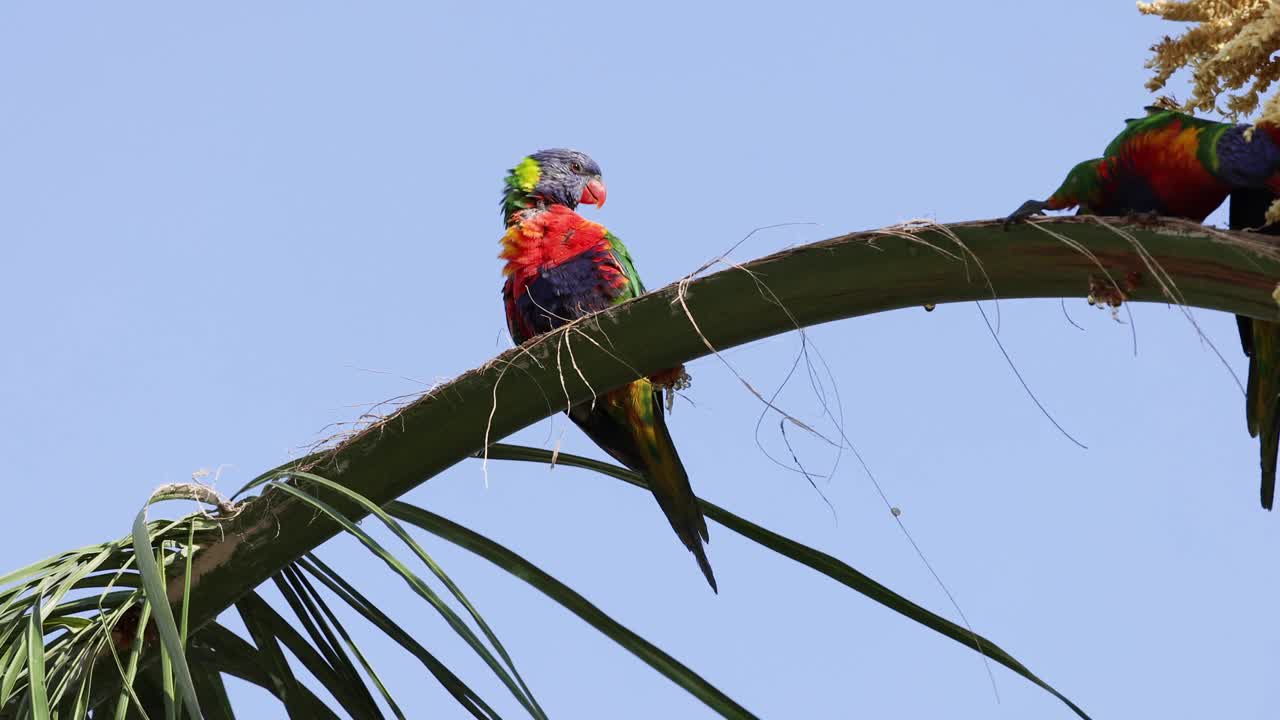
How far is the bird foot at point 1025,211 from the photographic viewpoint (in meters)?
1.85

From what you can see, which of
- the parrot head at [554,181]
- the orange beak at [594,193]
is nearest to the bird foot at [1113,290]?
the parrot head at [554,181]

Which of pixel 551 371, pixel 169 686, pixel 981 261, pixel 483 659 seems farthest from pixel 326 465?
pixel 981 261

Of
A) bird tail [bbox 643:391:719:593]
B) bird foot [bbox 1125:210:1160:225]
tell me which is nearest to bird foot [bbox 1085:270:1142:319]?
bird foot [bbox 1125:210:1160:225]

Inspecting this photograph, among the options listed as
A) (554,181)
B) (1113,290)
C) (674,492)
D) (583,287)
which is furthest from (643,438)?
(1113,290)

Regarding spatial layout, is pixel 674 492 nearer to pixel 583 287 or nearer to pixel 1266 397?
pixel 583 287

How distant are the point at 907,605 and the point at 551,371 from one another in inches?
28.8

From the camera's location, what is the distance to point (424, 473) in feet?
7.11

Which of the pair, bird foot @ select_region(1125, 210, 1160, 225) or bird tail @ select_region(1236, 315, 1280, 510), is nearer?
bird foot @ select_region(1125, 210, 1160, 225)

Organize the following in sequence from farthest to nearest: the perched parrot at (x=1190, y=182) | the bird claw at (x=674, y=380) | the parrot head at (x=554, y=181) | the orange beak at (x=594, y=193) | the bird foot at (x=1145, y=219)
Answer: the orange beak at (x=594, y=193)
the parrot head at (x=554, y=181)
the bird claw at (x=674, y=380)
the perched parrot at (x=1190, y=182)
the bird foot at (x=1145, y=219)

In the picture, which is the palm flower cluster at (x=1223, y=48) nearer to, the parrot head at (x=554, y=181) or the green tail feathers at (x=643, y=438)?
the green tail feathers at (x=643, y=438)

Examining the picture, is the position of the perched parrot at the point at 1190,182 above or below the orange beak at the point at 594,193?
below

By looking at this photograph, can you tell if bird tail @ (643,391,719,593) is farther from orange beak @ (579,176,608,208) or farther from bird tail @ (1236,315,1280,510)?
orange beak @ (579,176,608,208)

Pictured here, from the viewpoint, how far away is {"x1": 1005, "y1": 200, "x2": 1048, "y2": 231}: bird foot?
6.07ft

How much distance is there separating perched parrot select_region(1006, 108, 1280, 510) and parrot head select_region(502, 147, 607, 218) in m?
2.05
